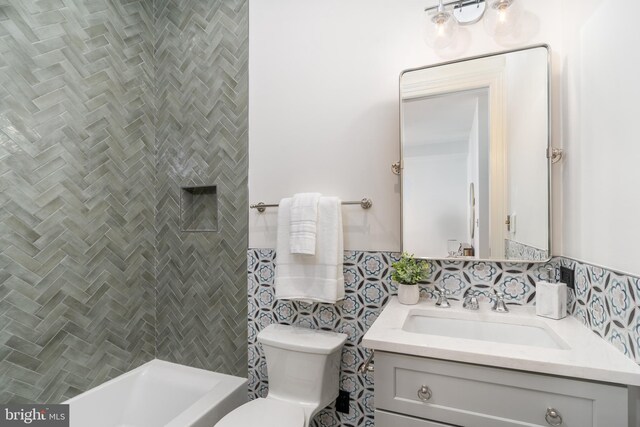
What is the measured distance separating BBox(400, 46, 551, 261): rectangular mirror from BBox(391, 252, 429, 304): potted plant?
0.23 feet

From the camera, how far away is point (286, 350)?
5.07ft

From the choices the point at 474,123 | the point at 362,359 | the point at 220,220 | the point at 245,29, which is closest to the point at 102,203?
the point at 220,220

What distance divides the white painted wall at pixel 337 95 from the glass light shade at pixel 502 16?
0.03 meters

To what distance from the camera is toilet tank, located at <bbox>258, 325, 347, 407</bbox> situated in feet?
4.88

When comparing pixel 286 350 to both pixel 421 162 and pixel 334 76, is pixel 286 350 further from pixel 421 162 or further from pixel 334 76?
pixel 334 76

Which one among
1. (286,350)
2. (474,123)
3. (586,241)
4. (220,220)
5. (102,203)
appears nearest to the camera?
(586,241)

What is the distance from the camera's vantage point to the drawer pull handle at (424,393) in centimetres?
102

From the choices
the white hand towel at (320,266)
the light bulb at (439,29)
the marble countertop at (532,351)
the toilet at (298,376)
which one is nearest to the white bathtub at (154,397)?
the toilet at (298,376)

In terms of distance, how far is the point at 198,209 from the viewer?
7.07ft

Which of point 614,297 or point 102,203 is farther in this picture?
point 102,203

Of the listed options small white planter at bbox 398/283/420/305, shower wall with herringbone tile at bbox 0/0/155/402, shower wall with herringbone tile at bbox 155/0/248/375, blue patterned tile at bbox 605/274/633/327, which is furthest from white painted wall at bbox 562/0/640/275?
shower wall with herringbone tile at bbox 0/0/155/402

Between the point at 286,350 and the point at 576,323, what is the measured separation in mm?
1200

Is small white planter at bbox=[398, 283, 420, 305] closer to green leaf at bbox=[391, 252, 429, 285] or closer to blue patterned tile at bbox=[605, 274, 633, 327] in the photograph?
green leaf at bbox=[391, 252, 429, 285]

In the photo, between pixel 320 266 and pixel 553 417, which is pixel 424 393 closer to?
pixel 553 417
